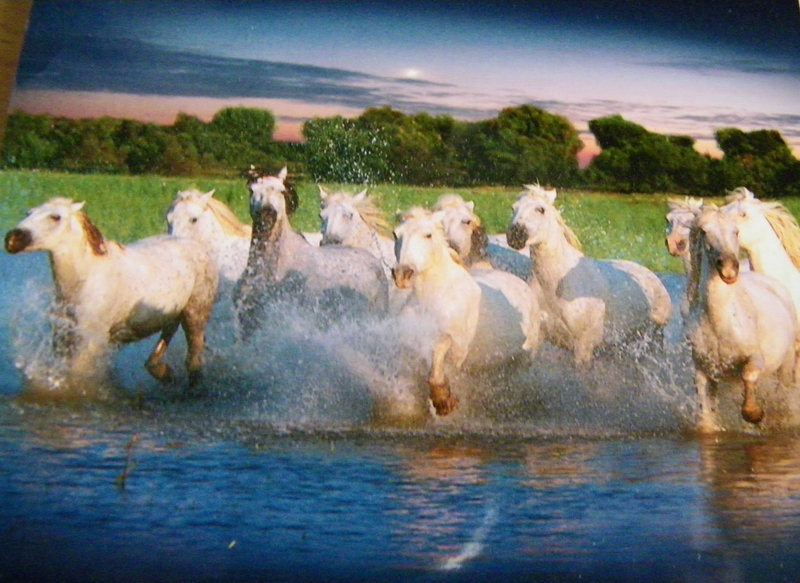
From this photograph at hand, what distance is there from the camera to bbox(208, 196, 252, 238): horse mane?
438 centimetres

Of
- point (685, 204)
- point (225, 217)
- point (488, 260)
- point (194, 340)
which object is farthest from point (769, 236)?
point (194, 340)

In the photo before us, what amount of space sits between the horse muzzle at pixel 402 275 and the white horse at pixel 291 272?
5.4 inches

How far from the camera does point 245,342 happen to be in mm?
4316

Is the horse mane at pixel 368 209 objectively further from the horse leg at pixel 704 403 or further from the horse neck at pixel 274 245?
the horse leg at pixel 704 403

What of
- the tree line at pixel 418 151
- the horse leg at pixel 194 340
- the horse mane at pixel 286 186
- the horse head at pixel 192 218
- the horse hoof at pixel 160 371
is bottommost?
the horse hoof at pixel 160 371

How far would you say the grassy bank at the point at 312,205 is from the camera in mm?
4289

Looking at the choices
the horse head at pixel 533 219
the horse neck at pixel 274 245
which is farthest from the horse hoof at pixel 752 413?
the horse neck at pixel 274 245

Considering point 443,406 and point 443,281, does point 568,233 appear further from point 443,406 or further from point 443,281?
point 443,406

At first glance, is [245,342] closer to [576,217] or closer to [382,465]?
[382,465]

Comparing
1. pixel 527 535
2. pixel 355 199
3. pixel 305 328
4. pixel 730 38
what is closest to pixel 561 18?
pixel 730 38

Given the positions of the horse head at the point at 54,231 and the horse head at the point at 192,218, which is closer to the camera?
the horse head at the point at 54,231

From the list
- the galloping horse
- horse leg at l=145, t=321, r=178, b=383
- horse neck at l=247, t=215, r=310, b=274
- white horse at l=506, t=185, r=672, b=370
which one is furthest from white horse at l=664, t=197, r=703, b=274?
horse leg at l=145, t=321, r=178, b=383

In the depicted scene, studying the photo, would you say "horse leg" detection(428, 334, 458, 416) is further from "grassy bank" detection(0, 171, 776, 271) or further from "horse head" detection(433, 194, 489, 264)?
"grassy bank" detection(0, 171, 776, 271)

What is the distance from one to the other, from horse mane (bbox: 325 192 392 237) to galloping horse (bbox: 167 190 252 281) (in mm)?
300
